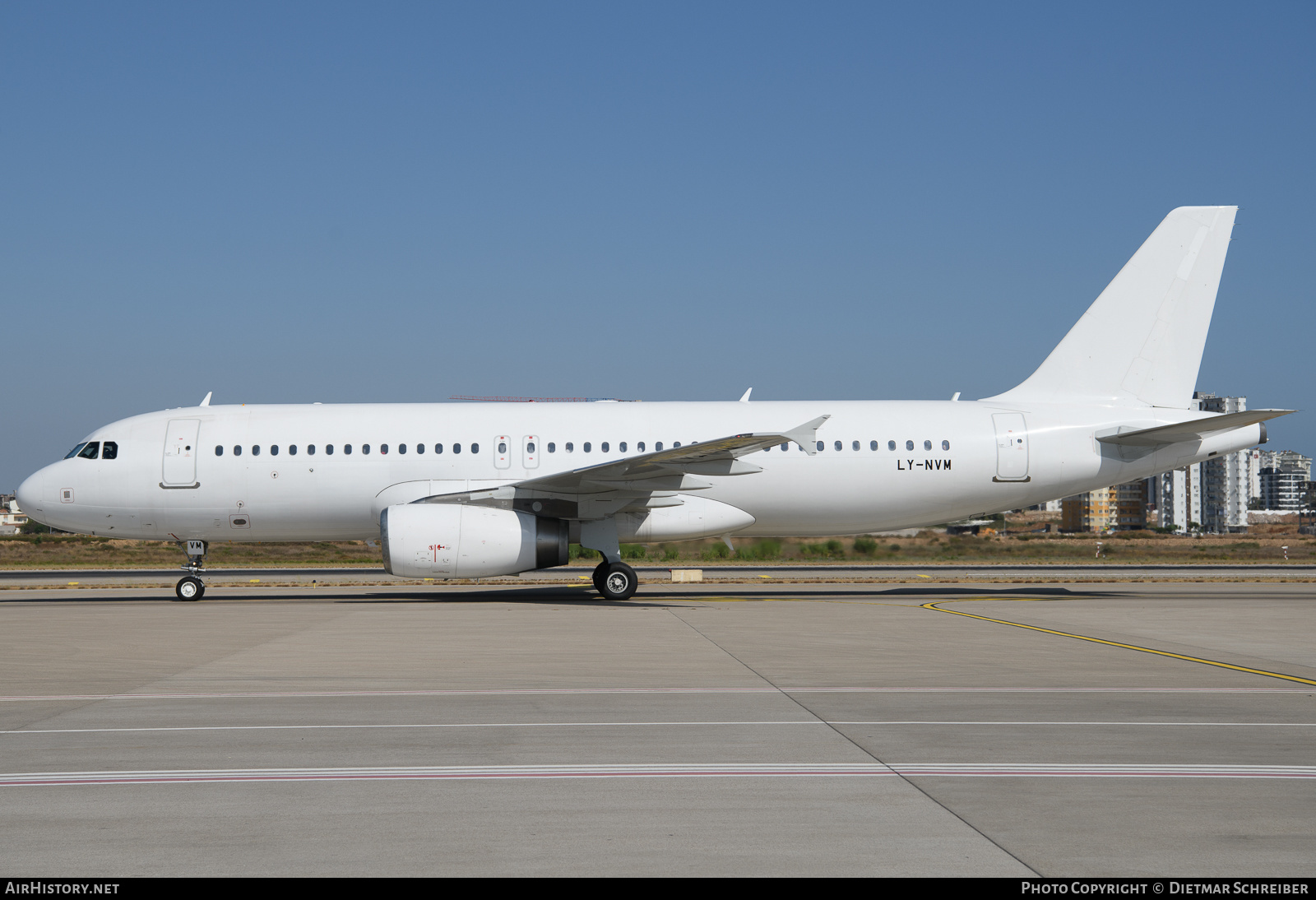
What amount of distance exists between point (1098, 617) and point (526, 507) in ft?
31.6

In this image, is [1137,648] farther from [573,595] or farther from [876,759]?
[573,595]

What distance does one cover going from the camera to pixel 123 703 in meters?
8.51

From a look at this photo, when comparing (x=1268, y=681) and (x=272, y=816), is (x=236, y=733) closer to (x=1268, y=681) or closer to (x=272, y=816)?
(x=272, y=816)

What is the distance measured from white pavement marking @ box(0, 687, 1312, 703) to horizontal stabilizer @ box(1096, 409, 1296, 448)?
1049 centimetres

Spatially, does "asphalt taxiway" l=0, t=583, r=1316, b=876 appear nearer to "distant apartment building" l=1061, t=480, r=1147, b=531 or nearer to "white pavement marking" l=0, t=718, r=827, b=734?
"white pavement marking" l=0, t=718, r=827, b=734

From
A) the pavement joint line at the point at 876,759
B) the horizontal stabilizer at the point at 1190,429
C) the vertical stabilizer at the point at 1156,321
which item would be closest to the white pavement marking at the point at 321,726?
the pavement joint line at the point at 876,759

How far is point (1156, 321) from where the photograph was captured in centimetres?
2086

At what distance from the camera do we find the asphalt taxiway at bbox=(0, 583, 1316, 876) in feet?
14.6

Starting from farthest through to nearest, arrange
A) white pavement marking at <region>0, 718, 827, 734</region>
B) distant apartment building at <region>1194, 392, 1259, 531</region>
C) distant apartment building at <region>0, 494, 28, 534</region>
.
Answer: distant apartment building at <region>1194, 392, 1259, 531</region>
distant apartment building at <region>0, 494, 28, 534</region>
white pavement marking at <region>0, 718, 827, 734</region>

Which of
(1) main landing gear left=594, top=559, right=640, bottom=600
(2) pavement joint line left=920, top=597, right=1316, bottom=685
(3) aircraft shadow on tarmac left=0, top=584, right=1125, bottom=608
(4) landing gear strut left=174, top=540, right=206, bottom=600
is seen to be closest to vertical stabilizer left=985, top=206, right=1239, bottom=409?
(3) aircraft shadow on tarmac left=0, top=584, right=1125, bottom=608

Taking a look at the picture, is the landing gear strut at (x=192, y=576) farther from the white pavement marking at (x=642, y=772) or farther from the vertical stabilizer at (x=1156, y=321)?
the vertical stabilizer at (x=1156, y=321)

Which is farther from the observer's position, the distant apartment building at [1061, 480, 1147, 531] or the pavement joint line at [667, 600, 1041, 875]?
the distant apartment building at [1061, 480, 1147, 531]

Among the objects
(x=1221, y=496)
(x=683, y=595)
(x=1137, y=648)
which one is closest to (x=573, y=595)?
(x=683, y=595)
